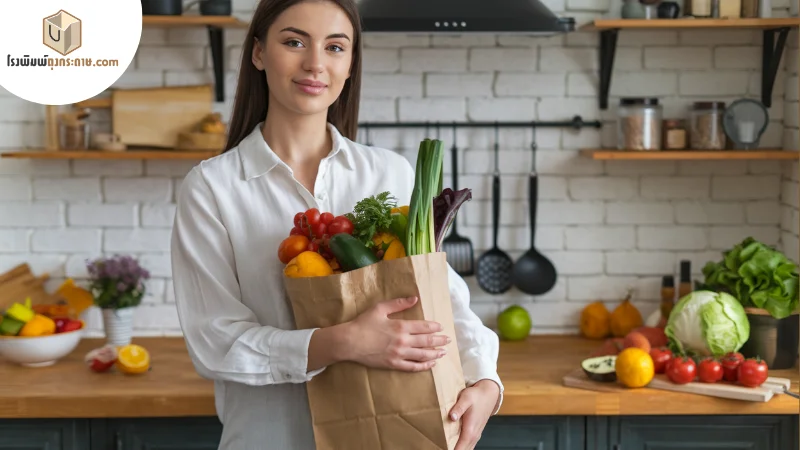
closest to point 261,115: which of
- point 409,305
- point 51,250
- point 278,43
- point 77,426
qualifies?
point 278,43

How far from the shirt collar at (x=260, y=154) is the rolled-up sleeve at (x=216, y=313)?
9 cm

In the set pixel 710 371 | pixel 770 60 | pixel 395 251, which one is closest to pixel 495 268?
pixel 710 371

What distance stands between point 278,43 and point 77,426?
1.28 m

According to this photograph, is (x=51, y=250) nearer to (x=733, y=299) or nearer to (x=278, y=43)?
(x=278, y=43)

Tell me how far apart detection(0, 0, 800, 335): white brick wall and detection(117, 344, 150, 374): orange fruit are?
515 millimetres

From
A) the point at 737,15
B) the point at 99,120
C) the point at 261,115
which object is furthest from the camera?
the point at 99,120

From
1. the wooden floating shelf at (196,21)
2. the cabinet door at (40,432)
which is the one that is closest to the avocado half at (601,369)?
the cabinet door at (40,432)

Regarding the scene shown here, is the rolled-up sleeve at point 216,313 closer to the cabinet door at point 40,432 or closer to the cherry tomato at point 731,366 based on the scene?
the cabinet door at point 40,432

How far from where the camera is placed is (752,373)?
2404 mm

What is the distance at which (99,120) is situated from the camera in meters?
3.09

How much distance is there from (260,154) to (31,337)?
1.27 m

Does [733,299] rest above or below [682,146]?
below

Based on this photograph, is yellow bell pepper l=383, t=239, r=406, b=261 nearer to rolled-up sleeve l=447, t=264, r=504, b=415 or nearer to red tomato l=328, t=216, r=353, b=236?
red tomato l=328, t=216, r=353, b=236

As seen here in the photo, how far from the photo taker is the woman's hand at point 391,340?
1.51 metres
